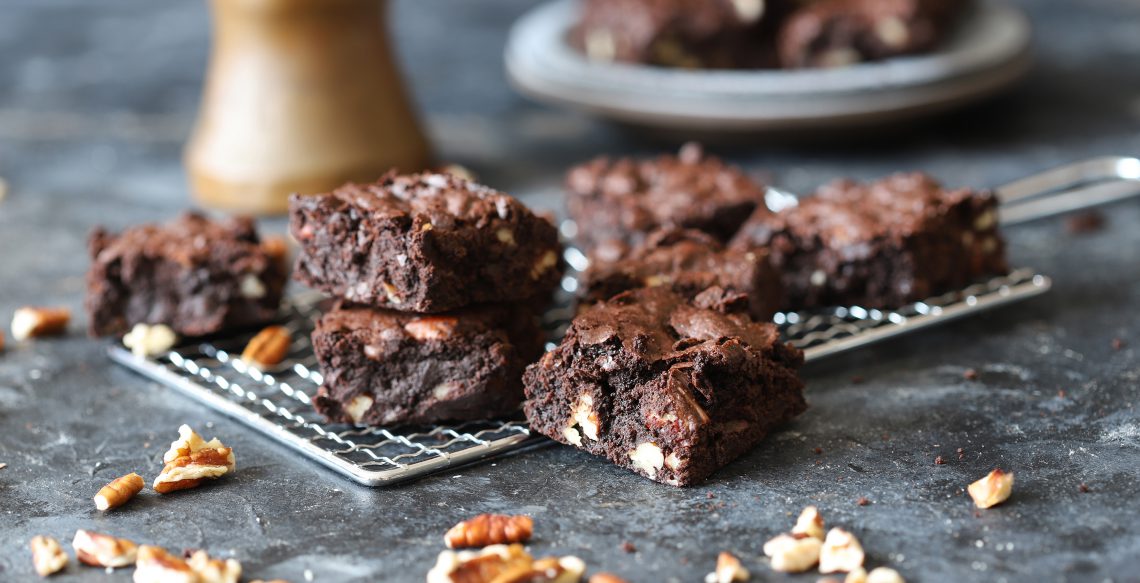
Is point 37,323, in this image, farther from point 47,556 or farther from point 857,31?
point 857,31

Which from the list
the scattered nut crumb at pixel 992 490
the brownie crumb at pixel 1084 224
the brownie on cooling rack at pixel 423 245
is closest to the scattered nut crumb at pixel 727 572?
the scattered nut crumb at pixel 992 490

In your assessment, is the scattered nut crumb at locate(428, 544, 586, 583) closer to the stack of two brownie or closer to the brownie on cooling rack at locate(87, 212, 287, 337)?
the stack of two brownie

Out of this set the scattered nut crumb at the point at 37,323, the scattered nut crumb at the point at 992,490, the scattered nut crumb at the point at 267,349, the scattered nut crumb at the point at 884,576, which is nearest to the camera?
the scattered nut crumb at the point at 884,576

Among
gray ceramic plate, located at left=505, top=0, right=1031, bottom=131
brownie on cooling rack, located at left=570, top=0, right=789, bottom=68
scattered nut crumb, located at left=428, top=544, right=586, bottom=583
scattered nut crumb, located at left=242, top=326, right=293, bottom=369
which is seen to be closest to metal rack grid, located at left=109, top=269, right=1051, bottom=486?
scattered nut crumb, located at left=242, top=326, right=293, bottom=369

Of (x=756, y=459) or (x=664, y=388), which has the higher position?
(x=664, y=388)

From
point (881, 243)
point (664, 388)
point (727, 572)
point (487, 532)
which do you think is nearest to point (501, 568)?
point (487, 532)

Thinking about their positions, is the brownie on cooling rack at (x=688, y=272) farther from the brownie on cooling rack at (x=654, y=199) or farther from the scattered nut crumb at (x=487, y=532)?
the scattered nut crumb at (x=487, y=532)

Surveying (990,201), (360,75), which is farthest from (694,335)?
(360,75)

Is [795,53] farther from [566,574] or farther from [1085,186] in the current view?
[566,574]
